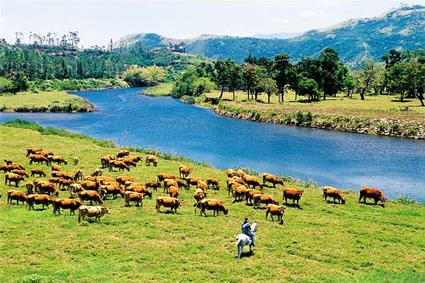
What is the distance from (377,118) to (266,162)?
39612 millimetres

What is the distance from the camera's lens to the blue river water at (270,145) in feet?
178

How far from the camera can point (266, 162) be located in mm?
60719

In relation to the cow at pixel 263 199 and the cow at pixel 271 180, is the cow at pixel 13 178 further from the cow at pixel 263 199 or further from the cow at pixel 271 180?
the cow at pixel 271 180

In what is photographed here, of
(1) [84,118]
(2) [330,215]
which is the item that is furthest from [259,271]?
(1) [84,118]

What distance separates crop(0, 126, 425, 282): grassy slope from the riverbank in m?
57.8

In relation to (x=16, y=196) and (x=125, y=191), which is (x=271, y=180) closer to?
(x=125, y=191)

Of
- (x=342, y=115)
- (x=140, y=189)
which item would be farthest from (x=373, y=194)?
(x=342, y=115)

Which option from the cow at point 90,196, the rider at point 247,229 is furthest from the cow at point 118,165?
the rider at point 247,229

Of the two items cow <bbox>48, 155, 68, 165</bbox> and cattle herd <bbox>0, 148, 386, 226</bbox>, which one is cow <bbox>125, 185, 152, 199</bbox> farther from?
cow <bbox>48, 155, 68, 165</bbox>

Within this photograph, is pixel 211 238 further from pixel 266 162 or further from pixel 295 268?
pixel 266 162

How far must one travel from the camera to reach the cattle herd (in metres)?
29.3

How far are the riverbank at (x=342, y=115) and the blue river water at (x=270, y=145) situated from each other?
12.6ft

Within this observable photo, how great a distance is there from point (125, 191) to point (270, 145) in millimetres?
45176

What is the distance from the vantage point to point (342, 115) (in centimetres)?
9644
